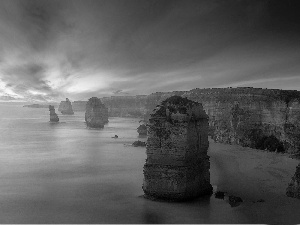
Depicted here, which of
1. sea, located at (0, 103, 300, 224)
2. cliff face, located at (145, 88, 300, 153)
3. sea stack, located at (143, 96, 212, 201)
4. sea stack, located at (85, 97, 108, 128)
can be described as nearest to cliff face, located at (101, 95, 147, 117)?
sea stack, located at (85, 97, 108, 128)

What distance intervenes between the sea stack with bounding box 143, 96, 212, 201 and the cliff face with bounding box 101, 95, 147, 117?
139 m

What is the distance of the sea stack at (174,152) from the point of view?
13.7 m

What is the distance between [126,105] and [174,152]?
15763 cm

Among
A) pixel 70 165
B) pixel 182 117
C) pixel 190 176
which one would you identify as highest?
pixel 182 117

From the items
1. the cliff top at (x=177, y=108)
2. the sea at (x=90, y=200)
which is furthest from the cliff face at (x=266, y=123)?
the cliff top at (x=177, y=108)

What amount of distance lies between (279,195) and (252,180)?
3.67m

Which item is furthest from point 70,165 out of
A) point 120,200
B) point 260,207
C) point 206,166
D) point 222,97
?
point 222,97

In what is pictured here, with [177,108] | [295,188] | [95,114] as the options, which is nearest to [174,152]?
[177,108]

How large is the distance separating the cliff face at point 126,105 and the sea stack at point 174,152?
139342 millimetres

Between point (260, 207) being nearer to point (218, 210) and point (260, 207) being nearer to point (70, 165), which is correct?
point (218, 210)

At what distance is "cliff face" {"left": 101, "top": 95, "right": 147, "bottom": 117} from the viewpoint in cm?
15925

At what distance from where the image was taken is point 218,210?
13375 mm

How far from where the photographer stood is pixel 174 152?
1376 cm

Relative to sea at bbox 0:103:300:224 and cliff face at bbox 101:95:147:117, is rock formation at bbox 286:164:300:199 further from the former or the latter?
cliff face at bbox 101:95:147:117
